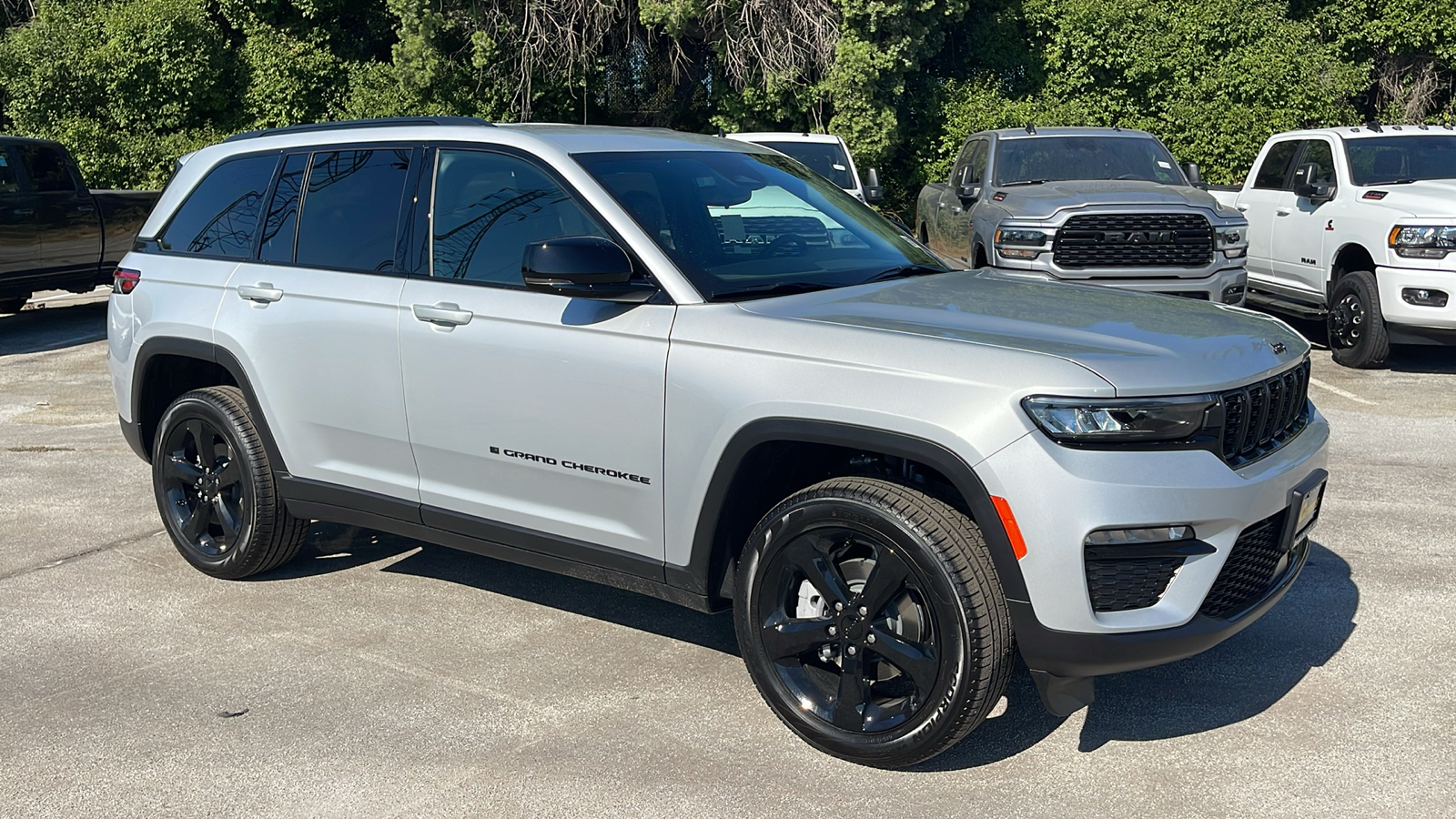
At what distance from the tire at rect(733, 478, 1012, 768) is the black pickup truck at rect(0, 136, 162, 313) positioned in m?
11.6

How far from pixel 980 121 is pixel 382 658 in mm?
17909

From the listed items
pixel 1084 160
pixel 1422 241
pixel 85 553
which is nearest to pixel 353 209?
pixel 85 553

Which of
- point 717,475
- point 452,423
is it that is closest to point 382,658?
point 452,423

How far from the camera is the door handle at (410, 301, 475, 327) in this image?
15.0 ft

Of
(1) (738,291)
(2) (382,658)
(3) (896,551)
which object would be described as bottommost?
(2) (382,658)

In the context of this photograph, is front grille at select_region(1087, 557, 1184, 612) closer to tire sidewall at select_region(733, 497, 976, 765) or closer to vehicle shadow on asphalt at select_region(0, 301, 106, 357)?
tire sidewall at select_region(733, 497, 976, 765)

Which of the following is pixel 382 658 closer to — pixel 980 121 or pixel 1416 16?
pixel 980 121

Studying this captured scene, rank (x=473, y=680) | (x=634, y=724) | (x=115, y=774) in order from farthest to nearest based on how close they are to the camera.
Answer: (x=473, y=680) < (x=634, y=724) < (x=115, y=774)

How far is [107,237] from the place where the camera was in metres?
14.4

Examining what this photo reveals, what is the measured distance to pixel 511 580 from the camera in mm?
5625

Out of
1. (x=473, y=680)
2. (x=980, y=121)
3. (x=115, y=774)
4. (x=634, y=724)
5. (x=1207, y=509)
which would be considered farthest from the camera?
(x=980, y=121)

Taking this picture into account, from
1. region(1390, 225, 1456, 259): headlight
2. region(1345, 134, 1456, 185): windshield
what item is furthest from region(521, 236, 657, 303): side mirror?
region(1345, 134, 1456, 185): windshield

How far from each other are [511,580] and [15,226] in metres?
9.89

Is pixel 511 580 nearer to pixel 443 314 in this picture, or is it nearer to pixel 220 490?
pixel 220 490
